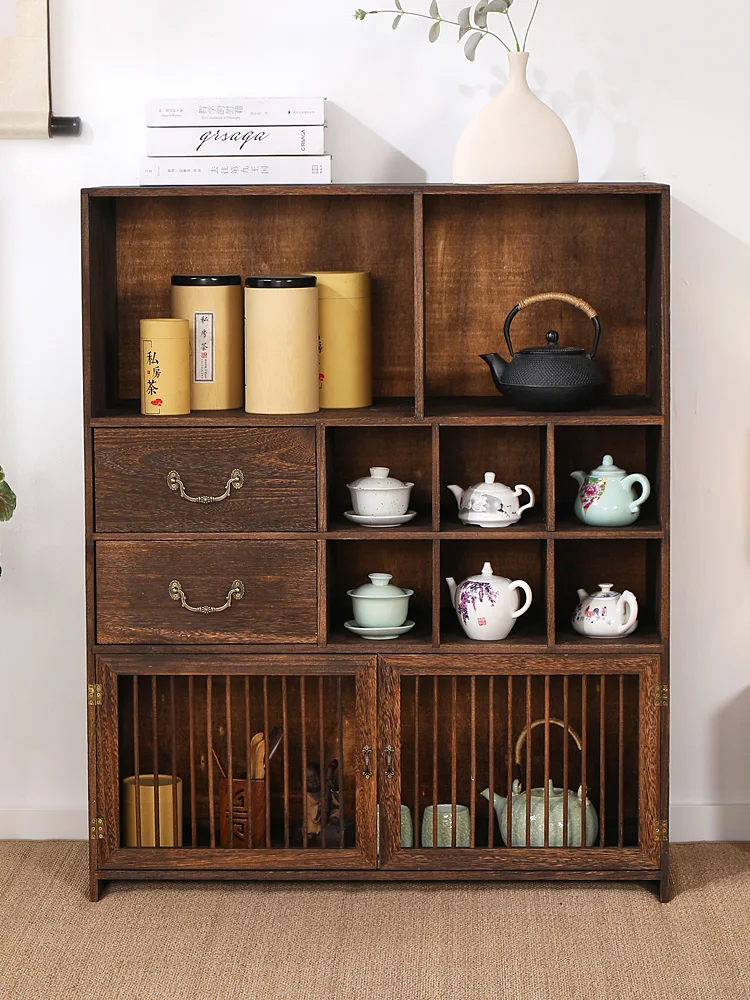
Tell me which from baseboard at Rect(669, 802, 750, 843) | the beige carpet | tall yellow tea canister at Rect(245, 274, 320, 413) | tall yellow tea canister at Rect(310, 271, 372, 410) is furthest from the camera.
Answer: baseboard at Rect(669, 802, 750, 843)

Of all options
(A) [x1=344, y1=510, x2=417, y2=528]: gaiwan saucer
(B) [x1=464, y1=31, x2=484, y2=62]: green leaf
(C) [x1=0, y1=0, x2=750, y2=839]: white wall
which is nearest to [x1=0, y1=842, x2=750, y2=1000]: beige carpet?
(C) [x1=0, y1=0, x2=750, y2=839]: white wall

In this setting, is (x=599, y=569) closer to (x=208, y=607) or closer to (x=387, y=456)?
(x=387, y=456)

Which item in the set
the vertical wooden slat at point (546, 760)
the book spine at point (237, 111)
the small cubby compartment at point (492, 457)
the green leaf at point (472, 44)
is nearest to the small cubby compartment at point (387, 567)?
the small cubby compartment at point (492, 457)

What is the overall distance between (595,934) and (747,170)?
154 cm

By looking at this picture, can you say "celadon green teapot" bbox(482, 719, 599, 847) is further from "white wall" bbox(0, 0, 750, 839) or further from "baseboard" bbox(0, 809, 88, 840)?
"baseboard" bbox(0, 809, 88, 840)

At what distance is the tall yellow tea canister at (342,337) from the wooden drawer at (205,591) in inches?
12.6

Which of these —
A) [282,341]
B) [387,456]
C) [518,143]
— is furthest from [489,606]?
[518,143]

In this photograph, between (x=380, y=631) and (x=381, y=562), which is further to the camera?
(x=381, y=562)

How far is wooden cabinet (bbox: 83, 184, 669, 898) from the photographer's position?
7.51 ft

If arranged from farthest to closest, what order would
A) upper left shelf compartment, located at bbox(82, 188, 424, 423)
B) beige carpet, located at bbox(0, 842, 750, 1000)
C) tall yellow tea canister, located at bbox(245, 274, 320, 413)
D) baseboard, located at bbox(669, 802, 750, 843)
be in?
baseboard, located at bbox(669, 802, 750, 843)
upper left shelf compartment, located at bbox(82, 188, 424, 423)
tall yellow tea canister, located at bbox(245, 274, 320, 413)
beige carpet, located at bbox(0, 842, 750, 1000)

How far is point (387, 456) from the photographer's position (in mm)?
2551

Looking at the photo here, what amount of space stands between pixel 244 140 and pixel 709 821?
68.3 inches

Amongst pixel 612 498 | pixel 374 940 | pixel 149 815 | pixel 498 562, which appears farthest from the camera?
pixel 498 562

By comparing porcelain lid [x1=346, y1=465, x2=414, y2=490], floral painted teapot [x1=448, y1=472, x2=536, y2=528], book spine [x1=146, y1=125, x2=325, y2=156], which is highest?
book spine [x1=146, y1=125, x2=325, y2=156]
